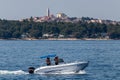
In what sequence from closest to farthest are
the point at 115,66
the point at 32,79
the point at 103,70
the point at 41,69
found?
the point at 32,79 → the point at 41,69 → the point at 103,70 → the point at 115,66

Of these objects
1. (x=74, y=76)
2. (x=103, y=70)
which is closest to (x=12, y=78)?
(x=74, y=76)

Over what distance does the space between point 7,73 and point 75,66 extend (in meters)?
6.72

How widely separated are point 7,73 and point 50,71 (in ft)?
14.4

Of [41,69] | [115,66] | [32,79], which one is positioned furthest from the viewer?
[115,66]

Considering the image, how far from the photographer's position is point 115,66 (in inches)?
2874

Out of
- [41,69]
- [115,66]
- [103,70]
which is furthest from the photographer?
[115,66]

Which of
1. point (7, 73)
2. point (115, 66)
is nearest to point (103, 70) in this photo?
point (115, 66)

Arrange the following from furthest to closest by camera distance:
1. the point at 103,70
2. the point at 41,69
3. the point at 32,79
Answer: the point at 103,70 → the point at 41,69 → the point at 32,79

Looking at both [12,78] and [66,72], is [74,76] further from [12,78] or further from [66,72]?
[12,78]

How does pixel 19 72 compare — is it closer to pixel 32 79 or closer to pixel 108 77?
pixel 32 79

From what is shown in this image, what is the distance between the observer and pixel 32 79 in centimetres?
5778

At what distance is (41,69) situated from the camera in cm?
6162

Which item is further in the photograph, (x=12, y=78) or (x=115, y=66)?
(x=115, y=66)

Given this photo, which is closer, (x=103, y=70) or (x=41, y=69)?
(x=41, y=69)
